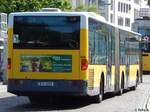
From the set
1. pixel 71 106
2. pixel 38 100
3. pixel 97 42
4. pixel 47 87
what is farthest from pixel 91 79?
pixel 38 100

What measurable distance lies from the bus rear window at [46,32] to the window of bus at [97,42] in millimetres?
744

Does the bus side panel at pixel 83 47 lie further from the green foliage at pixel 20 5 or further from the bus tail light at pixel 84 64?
the green foliage at pixel 20 5

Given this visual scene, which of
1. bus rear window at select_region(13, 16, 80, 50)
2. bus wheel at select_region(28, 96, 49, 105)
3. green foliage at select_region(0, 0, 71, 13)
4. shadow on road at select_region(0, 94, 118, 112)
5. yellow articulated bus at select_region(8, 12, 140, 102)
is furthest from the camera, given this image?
green foliage at select_region(0, 0, 71, 13)

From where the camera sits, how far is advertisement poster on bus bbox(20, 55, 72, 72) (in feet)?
64.7

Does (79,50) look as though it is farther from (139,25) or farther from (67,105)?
(139,25)

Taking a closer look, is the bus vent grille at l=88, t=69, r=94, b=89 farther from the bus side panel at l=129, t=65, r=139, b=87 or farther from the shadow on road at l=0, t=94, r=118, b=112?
→ the bus side panel at l=129, t=65, r=139, b=87

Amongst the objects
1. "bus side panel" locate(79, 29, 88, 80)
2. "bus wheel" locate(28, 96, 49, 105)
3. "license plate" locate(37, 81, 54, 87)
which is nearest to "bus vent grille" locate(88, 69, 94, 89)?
"bus side panel" locate(79, 29, 88, 80)

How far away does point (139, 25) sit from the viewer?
57625mm

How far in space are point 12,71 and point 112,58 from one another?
636 centimetres

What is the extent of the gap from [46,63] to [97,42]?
8.30ft

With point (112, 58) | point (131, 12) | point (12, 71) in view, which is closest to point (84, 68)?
point (12, 71)

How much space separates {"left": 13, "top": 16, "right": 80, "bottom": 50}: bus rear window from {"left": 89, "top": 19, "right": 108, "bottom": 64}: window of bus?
74 cm

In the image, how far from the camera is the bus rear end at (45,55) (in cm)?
1966

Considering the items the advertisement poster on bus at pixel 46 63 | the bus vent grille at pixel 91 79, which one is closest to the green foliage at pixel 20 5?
the bus vent grille at pixel 91 79
